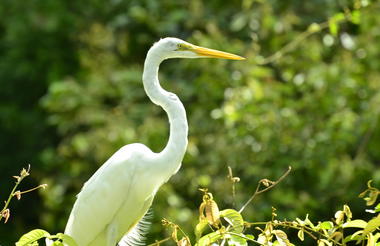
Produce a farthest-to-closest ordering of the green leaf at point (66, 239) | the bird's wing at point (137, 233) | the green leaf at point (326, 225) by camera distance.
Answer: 1. the bird's wing at point (137, 233)
2. the green leaf at point (326, 225)
3. the green leaf at point (66, 239)

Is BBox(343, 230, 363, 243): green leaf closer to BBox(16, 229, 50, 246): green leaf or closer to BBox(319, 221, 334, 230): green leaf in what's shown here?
BBox(319, 221, 334, 230): green leaf

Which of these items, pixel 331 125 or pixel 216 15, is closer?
pixel 331 125

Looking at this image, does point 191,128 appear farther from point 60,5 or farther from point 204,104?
point 60,5

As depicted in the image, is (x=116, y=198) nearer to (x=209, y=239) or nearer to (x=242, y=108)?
(x=209, y=239)

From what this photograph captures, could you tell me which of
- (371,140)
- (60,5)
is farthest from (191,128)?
(60,5)

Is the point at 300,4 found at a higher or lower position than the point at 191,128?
higher

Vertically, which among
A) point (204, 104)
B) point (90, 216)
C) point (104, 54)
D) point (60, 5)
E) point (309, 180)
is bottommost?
point (90, 216)

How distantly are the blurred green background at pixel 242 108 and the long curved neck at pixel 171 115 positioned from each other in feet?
6.85

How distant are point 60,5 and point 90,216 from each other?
4.24m

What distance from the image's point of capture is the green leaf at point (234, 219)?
194 centimetres

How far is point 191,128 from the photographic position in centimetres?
534

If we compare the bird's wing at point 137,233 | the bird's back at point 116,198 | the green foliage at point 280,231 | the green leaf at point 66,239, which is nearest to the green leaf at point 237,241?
the green foliage at point 280,231

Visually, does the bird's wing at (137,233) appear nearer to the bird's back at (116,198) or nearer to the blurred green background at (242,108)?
the bird's back at (116,198)

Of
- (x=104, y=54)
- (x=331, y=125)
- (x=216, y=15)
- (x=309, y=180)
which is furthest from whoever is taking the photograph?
(x=104, y=54)
